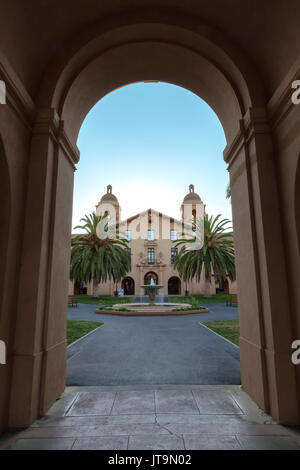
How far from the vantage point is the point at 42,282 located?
3.67 metres

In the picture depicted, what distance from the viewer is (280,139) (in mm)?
3758

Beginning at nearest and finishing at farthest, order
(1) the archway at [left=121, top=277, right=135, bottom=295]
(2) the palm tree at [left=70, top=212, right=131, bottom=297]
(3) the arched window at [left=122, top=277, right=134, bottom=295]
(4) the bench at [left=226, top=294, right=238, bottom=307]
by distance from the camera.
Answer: (4) the bench at [left=226, top=294, right=238, bottom=307], (2) the palm tree at [left=70, top=212, right=131, bottom=297], (1) the archway at [left=121, top=277, right=135, bottom=295], (3) the arched window at [left=122, top=277, right=134, bottom=295]

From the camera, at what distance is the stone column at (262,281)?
3363mm

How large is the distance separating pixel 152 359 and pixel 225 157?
514 centimetres

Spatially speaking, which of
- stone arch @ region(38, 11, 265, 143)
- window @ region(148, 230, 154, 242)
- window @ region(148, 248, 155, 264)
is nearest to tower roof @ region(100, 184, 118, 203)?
window @ region(148, 230, 154, 242)

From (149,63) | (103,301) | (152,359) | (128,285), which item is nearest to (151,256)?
(128,285)

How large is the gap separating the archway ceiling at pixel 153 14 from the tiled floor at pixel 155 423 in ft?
16.3

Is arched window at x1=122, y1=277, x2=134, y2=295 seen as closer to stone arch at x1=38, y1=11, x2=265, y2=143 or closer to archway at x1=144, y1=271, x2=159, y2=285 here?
archway at x1=144, y1=271, x2=159, y2=285

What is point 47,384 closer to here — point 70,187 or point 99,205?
point 70,187

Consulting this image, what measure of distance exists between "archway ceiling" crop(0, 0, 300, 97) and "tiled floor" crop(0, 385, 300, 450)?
4967mm

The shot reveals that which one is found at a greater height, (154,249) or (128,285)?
(154,249)

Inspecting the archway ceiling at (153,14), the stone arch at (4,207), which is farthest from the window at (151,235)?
the stone arch at (4,207)

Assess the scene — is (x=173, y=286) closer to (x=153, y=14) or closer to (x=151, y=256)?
(x=151, y=256)

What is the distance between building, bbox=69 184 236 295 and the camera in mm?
40969
